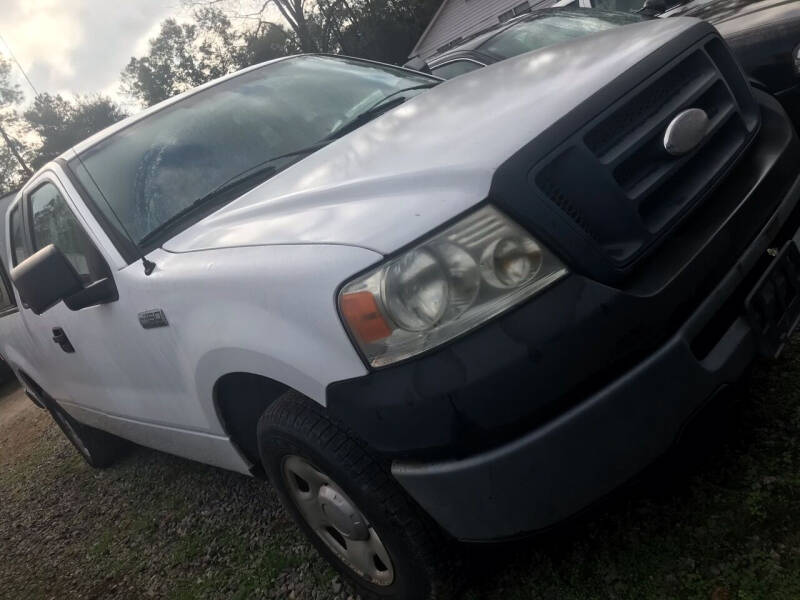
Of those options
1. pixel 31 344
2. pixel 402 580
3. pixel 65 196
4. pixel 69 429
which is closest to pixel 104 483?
pixel 69 429

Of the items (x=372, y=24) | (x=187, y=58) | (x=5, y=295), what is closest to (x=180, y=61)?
(x=187, y=58)

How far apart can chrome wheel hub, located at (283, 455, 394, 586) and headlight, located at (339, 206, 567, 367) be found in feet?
1.98

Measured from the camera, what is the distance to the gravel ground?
182 centimetres

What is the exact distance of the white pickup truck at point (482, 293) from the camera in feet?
5.02

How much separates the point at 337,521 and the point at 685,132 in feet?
4.72

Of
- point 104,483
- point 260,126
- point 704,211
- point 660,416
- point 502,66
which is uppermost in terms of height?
point 260,126

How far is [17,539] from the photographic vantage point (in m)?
4.36

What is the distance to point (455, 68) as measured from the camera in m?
5.20

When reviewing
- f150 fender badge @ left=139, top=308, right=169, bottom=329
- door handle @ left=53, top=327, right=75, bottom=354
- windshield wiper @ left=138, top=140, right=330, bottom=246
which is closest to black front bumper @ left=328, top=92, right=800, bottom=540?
f150 fender badge @ left=139, top=308, right=169, bottom=329

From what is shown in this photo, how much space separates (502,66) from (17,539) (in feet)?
13.3

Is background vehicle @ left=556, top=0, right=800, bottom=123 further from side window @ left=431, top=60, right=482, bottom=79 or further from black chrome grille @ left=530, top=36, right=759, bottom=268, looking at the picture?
side window @ left=431, top=60, right=482, bottom=79

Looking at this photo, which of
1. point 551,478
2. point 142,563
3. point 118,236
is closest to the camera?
point 551,478

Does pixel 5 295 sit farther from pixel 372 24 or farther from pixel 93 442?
pixel 372 24

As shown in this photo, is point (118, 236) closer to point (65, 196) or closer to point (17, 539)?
point (65, 196)
